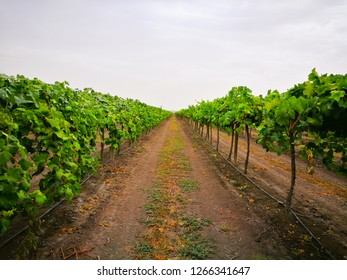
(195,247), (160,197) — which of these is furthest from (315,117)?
(160,197)

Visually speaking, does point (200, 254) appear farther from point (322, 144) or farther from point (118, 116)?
point (118, 116)

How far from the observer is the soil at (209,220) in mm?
5379

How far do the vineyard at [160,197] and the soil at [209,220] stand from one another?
32 millimetres

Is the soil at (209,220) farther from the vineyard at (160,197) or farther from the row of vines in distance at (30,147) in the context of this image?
the row of vines in distance at (30,147)

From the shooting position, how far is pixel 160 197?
27.7 feet

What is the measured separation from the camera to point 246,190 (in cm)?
952

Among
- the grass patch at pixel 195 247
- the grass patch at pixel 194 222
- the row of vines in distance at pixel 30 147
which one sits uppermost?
the row of vines in distance at pixel 30 147

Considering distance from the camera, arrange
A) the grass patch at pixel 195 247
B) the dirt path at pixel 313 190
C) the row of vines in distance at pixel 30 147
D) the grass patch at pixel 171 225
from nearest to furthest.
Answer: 1. the row of vines in distance at pixel 30 147
2. the grass patch at pixel 195 247
3. the grass patch at pixel 171 225
4. the dirt path at pixel 313 190

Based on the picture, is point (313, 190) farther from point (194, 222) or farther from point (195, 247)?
point (195, 247)

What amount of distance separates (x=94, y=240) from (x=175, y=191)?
396cm

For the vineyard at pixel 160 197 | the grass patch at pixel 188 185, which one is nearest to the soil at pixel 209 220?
the vineyard at pixel 160 197

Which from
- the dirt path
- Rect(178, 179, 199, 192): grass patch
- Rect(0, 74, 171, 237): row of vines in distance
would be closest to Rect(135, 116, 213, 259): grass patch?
Rect(178, 179, 199, 192): grass patch

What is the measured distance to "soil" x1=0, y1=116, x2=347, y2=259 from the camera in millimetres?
5379

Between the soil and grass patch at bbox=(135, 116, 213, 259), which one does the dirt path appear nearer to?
the soil
